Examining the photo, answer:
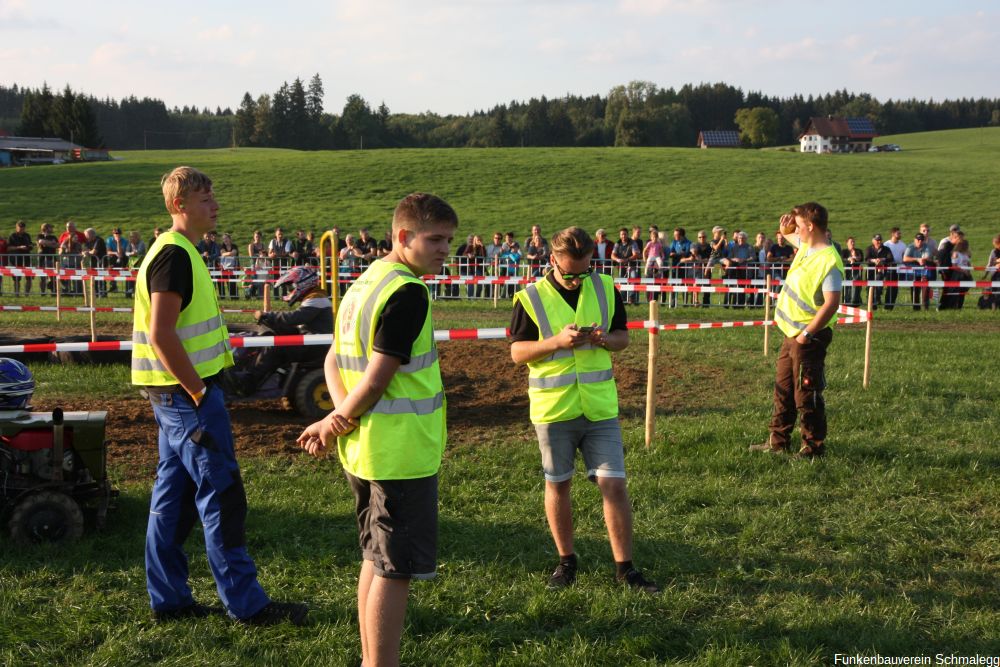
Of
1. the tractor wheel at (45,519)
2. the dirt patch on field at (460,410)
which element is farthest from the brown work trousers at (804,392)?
the tractor wheel at (45,519)

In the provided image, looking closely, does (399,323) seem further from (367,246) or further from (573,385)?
(367,246)

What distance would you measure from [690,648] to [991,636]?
1419 mm

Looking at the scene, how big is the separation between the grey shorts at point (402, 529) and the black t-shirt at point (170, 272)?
4.47 ft

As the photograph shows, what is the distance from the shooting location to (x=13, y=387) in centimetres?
562

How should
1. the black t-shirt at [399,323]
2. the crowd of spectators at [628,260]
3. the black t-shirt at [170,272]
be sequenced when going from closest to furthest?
the black t-shirt at [399,323]
the black t-shirt at [170,272]
the crowd of spectators at [628,260]

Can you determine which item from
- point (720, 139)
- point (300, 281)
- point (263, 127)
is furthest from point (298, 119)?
point (300, 281)

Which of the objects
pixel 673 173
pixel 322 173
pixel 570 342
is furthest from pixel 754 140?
pixel 570 342

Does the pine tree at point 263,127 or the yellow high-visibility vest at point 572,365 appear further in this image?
the pine tree at point 263,127

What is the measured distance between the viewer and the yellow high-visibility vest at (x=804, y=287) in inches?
269

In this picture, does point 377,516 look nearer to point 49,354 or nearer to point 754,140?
point 49,354

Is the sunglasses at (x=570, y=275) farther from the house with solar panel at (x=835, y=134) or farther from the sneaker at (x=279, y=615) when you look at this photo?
the house with solar panel at (x=835, y=134)

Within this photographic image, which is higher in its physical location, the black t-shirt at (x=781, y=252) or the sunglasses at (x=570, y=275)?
the sunglasses at (x=570, y=275)

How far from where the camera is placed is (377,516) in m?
3.32

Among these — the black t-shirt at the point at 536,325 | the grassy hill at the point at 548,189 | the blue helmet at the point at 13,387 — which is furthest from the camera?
the grassy hill at the point at 548,189
